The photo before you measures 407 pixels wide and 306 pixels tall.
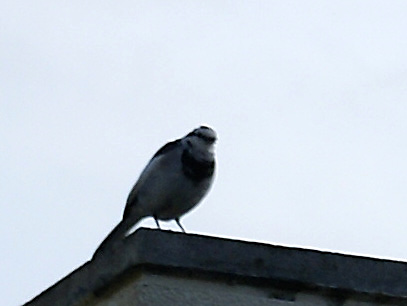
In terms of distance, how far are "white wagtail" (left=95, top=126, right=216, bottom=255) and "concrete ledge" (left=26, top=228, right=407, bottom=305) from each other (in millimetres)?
2837

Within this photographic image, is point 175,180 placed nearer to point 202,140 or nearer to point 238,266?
point 202,140

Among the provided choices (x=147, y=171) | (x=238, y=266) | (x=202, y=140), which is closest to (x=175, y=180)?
(x=147, y=171)

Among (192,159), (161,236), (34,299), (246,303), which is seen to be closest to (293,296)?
(246,303)

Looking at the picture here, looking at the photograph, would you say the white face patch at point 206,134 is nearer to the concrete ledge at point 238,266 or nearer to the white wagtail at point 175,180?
the white wagtail at point 175,180

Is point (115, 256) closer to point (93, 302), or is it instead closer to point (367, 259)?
point (93, 302)

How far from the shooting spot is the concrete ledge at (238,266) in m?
5.39

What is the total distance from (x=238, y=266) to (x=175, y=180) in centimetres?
316

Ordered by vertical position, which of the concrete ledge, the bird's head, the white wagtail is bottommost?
the concrete ledge

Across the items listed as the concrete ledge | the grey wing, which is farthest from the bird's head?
the concrete ledge

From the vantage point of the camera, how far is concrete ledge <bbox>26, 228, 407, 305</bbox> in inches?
212

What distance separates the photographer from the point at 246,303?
18.1 feet

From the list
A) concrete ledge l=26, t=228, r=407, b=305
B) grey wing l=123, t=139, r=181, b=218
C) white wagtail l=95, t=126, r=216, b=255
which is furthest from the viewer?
grey wing l=123, t=139, r=181, b=218

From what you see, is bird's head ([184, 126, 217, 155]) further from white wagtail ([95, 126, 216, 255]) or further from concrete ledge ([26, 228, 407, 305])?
concrete ledge ([26, 228, 407, 305])

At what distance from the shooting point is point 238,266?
18.1 ft
